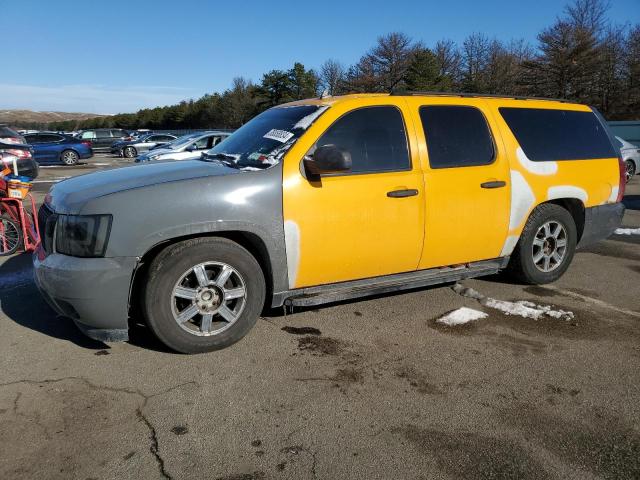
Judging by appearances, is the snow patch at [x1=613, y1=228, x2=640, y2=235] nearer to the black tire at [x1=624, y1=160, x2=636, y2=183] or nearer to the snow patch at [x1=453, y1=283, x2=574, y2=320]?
the snow patch at [x1=453, y1=283, x2=574, y2=320]

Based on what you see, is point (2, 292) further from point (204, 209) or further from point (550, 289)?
point (550, 289)

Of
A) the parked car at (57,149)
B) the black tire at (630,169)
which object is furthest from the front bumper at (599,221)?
the parked car at (57,149)

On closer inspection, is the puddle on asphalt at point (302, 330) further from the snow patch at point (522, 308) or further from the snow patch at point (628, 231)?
the snow patch at point (628, 231)

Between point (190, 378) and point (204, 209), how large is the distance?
1.11 meters

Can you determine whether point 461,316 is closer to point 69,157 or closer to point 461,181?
point 461,181

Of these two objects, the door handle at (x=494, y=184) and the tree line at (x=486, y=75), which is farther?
the tree line at (x=486, y=75)

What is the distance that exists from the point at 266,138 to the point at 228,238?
0.96 m

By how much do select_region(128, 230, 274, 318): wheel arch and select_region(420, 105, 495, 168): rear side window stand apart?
5.18 ft

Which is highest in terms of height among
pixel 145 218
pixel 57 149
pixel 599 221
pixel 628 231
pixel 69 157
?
pixel 57 149

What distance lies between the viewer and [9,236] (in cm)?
659

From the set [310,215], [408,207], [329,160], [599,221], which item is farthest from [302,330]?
[599,221]

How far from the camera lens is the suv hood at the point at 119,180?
11.1ft

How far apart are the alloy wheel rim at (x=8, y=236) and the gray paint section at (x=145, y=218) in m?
3.44

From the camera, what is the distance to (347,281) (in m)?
4.01
